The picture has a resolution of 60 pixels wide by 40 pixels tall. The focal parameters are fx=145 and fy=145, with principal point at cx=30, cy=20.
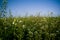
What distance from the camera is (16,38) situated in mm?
3898

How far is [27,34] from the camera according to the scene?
3883 mm

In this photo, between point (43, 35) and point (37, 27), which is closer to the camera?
point (43, 35)

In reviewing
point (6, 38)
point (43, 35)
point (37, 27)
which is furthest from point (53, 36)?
point (6, 38)

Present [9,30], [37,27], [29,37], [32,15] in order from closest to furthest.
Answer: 1. [29,37]
2. [9,30]
3. [37,27]
4. [32,15]

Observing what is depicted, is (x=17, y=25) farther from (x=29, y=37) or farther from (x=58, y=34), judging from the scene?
(x=58, y=34)

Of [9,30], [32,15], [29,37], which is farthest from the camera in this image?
[32,15]

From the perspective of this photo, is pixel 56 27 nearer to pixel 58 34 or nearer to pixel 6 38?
pixel 58 34

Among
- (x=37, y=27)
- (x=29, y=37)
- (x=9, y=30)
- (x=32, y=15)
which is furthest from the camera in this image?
(x=32, y=15)

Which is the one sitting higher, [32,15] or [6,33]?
[32,15]

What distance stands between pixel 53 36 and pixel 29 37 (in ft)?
2.22

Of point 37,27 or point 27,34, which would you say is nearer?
point 27,34

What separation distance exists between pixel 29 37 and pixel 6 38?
62cm

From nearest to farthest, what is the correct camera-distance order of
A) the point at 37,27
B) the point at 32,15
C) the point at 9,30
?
the point at 9,30
the point at 37,27
the point at 32,15

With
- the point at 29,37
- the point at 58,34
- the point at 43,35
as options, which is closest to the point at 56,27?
the point at 58,34
